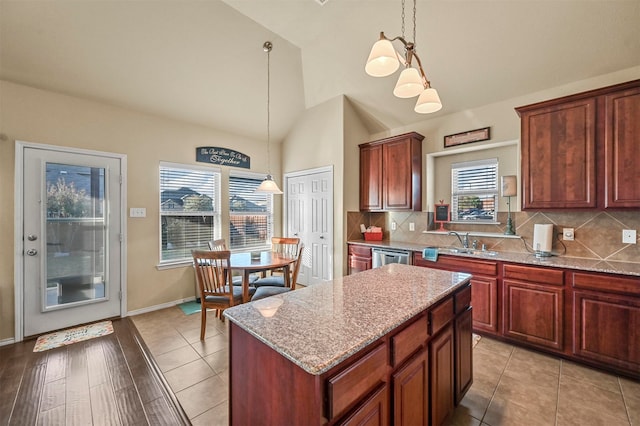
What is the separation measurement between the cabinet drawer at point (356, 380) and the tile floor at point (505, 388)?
4.07ft

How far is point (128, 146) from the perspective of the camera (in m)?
3.61

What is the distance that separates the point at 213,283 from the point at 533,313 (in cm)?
334

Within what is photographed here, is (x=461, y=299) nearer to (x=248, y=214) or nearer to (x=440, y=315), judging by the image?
(x=440, y=315)

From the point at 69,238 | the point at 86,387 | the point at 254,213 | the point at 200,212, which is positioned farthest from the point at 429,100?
the point at 69,238

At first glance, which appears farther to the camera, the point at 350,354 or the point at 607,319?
the point at 607,319

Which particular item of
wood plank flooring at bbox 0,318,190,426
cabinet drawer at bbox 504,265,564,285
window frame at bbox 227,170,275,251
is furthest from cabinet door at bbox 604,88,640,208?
window frame at bbox 227,170,275,251

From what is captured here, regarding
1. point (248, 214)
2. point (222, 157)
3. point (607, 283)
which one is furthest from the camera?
point (248, 214)

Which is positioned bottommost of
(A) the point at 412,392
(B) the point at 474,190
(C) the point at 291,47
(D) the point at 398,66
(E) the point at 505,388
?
(E) the point at 505,388

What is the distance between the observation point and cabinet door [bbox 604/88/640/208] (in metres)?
2.32

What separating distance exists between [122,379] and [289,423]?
2117 millimetres

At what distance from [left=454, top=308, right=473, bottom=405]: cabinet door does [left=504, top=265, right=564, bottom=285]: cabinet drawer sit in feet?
3.99

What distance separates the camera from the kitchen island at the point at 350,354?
929mm

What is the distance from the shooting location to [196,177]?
4.30 meters

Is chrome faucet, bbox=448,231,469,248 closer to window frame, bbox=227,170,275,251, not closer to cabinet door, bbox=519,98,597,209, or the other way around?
cabinet door, bbox=519,98,597,209
